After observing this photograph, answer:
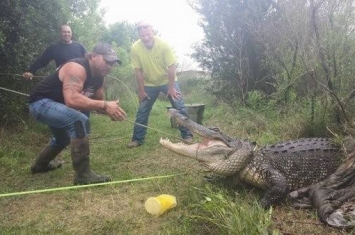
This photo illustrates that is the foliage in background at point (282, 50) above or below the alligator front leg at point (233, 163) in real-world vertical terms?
above

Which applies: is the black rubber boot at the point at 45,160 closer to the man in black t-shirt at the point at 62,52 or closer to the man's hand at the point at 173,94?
the man in black t-shirt at the point at 62,52

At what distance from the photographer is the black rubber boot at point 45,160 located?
4625 millimetres

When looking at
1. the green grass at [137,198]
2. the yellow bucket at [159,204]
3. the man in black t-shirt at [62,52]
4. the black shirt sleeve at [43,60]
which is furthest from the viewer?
the man in black t-shirt at [62,52]

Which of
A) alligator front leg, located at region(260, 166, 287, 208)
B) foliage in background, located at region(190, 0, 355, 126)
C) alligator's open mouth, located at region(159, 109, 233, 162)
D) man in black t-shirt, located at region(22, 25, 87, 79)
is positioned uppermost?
foliage in background, located at region(190, 0, 355, 126)

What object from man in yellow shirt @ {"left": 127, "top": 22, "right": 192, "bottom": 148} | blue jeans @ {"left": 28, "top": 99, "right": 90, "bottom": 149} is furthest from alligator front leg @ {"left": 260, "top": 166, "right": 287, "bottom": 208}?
man in yellow shirt @ {"left": 127, "top": 22, "right": 192, "bottom": 148}

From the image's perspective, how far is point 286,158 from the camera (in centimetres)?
360

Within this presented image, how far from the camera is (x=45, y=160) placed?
4.70 m

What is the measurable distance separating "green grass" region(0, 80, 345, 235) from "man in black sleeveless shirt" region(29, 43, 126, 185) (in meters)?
0.37

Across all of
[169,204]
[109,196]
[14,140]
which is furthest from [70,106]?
[14,140]

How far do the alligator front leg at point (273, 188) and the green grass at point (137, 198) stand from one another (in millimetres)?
95

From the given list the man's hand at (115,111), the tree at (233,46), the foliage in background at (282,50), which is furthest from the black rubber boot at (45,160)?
the tree at (233,46)

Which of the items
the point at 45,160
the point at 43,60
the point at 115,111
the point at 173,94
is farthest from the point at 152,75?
the point at 115,111

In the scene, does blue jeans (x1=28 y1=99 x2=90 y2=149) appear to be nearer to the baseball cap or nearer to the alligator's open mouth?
the baseball cap

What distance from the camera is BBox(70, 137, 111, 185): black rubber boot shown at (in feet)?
13.1
